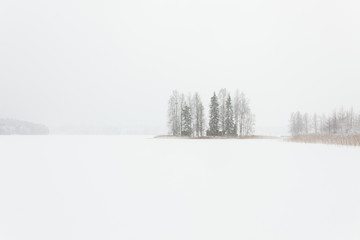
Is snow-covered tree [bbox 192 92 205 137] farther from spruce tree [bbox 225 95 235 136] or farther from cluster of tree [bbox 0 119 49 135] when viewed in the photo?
cluster of tree [bbox 0 119 49 135]

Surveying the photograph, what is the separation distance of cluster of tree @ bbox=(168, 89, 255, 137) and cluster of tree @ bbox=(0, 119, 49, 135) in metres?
66.4

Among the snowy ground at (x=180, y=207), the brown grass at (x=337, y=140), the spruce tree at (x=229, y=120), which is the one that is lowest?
the snowy ground at (x=180, y=207)

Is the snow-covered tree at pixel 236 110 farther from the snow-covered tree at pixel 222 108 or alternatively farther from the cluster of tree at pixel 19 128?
the cluster of tree at pixel 19 128

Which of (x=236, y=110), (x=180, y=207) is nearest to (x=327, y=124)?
(x=236, y=110)

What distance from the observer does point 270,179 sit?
829cm

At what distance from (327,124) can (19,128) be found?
109556 mm

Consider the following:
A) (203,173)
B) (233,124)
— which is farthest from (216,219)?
(233,124)

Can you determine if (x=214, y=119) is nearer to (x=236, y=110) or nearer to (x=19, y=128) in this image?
(x=236, y=110)

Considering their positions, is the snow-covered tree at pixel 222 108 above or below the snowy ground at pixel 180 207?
above

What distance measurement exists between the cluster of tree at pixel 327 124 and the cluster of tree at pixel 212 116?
19.9 meters

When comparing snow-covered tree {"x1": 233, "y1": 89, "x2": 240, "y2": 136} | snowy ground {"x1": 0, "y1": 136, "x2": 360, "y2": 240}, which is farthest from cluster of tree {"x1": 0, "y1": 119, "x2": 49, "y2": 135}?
snowy ground {"x1": 0, "y1": 136, "x2": 360, "y2": 240}

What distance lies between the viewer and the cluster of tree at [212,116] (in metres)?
60.2

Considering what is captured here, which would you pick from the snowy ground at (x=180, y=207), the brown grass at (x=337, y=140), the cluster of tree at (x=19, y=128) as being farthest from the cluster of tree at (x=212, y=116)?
the cluster of tree at (x=19, y=128)

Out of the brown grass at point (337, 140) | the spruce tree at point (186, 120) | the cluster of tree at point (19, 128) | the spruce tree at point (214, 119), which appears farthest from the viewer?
the cluster of tree at point (19, 128)
